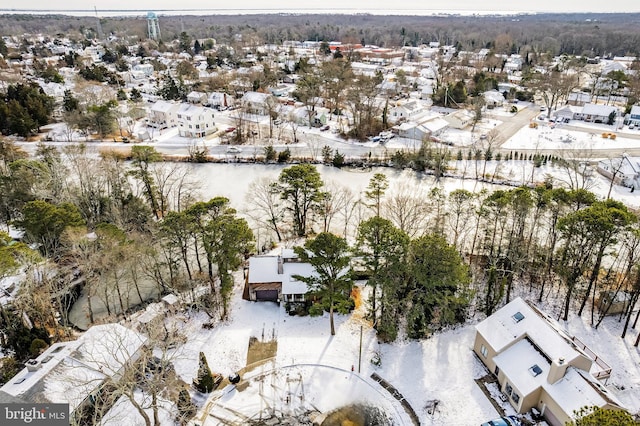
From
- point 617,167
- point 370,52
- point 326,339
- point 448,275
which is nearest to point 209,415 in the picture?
point 326,339

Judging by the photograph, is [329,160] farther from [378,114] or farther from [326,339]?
[326,339]

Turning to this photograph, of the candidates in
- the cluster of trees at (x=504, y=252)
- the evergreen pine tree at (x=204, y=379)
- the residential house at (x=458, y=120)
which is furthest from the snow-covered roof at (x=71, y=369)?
the residential house at (x=458, y=120)

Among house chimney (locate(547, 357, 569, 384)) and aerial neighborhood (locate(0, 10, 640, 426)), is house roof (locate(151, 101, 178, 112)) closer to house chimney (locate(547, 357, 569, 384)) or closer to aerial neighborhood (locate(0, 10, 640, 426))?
aerial neighborhood (locate(0, 10, 640, 426))

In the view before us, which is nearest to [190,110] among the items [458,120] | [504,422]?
[458,120]

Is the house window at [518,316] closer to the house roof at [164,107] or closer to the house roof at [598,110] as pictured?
the house roof at [598,110]

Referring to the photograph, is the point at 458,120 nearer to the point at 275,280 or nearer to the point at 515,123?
the point at 515,123
